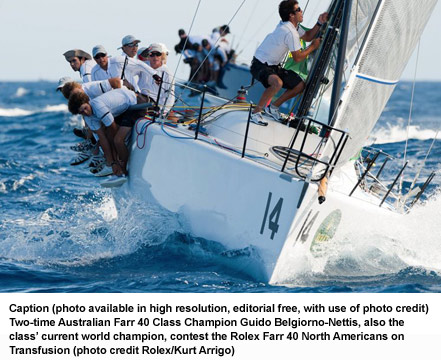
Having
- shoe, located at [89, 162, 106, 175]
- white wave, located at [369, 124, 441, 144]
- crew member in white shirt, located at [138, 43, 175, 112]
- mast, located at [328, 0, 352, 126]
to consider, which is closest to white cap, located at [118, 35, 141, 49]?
crew member in white shirt, located at [138, 43, 175, 112]

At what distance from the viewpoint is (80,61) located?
26.1 feet

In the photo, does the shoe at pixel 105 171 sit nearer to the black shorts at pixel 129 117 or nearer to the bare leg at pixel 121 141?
the bare leg at pixel 121 141

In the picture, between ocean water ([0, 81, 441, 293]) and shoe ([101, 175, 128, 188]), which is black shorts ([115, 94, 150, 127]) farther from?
ocean water ([0, 81, 441, 293])

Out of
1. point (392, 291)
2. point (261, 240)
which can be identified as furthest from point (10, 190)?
point (392, 291)

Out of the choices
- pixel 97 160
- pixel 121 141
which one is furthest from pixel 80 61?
pixel 121 141

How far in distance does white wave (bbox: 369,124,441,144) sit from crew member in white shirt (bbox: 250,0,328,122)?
9908mm

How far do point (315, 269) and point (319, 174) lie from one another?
95cm

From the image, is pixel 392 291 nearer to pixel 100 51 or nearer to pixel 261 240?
pixel 261 240

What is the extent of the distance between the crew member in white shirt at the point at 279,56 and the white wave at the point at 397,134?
32.5 feet

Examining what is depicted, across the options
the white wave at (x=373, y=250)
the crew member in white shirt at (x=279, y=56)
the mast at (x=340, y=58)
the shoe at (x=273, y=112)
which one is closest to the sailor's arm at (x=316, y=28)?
the crew member in white shirt at (x=279, y=56)

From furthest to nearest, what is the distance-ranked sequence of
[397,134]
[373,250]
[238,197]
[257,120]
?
[397,134]
[373,250]
[257,120]
[238,197]

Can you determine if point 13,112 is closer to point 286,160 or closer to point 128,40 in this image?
point 128,40

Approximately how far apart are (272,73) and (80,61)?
2.38 meters

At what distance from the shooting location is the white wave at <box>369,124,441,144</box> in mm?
17156
